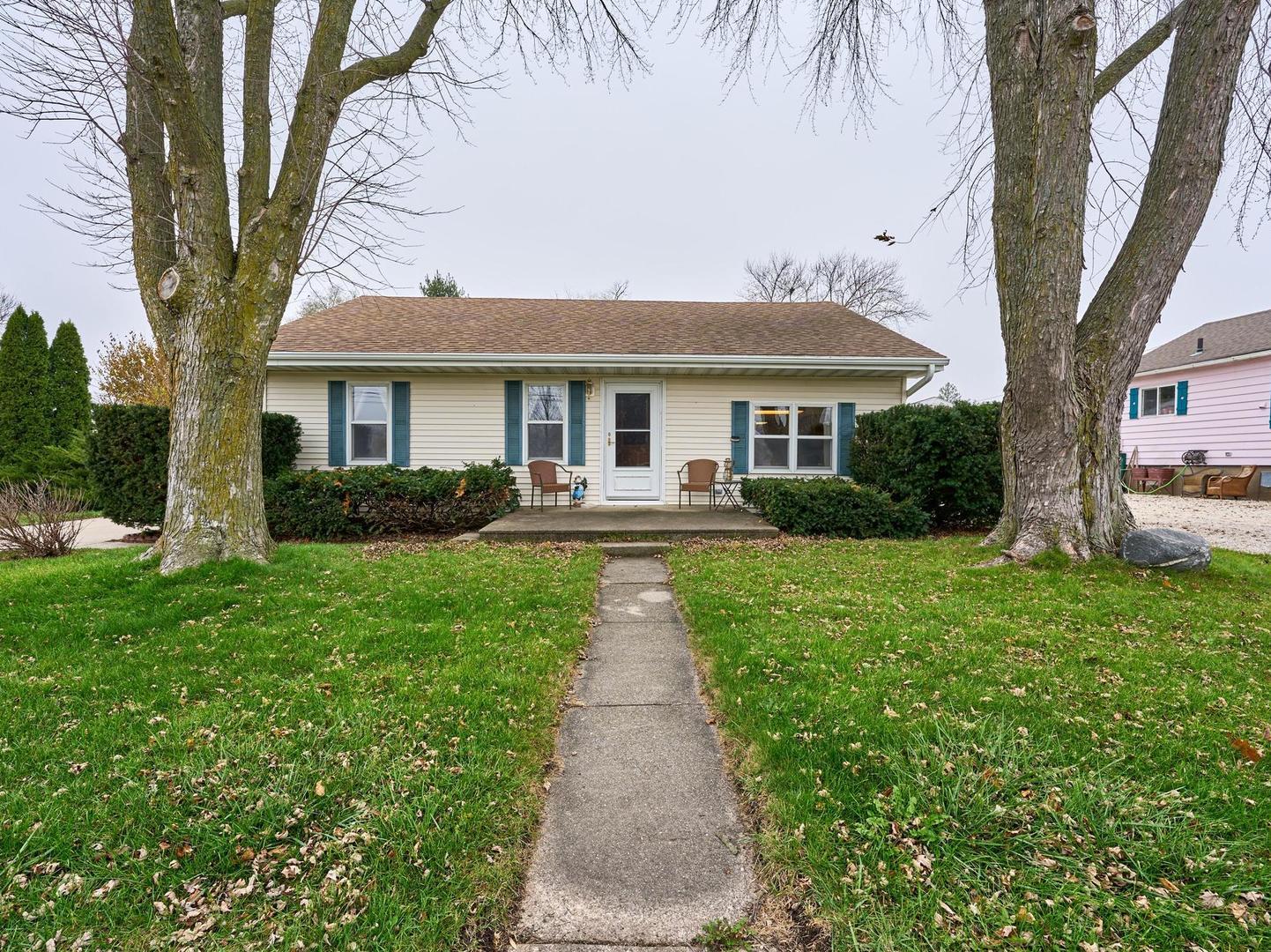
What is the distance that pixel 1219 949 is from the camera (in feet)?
4.62

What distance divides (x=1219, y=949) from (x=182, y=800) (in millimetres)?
3135

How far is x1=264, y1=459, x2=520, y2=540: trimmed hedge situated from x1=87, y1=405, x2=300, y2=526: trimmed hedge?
1.61m

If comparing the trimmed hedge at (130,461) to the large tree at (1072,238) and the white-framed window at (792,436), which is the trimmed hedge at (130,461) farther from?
the large tree at (1072,238)

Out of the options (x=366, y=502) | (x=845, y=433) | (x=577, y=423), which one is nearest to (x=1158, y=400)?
(x=845, y=433)

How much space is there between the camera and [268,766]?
7.07ft

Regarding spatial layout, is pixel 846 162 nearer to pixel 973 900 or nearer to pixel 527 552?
pixel 527 552

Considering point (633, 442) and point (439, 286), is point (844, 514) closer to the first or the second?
point (633, 442)

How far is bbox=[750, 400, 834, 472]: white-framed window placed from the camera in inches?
401

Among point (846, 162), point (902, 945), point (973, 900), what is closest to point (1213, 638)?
point (973, 900)

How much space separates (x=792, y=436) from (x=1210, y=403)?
13.7 meters

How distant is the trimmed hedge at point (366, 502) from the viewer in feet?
26.2

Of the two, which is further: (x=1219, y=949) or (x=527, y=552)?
(x=527, y=552)

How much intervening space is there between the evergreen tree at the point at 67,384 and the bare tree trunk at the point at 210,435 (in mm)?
14487

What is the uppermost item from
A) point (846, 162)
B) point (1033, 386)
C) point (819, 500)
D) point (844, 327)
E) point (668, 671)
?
point (846, 162)
